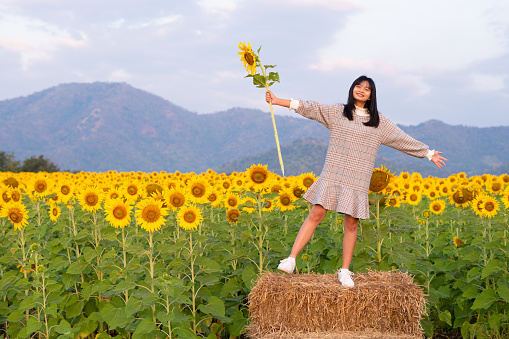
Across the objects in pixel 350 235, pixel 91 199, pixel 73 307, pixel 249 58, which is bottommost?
pixel 73 307

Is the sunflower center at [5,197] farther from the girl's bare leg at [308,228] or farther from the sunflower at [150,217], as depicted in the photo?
the girl's bare leg at [308,228]

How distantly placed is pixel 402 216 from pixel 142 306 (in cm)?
340

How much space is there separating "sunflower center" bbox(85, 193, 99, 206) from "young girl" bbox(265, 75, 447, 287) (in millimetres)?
2779

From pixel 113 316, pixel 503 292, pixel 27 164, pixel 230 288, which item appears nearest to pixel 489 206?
pixel 503 292

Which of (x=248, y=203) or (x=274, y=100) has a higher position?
(x=274, y=100)

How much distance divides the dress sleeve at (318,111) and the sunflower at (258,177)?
0.94 metres

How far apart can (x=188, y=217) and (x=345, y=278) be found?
2.04 m

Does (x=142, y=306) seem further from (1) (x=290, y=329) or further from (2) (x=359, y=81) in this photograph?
(2) (x=359, y=81)

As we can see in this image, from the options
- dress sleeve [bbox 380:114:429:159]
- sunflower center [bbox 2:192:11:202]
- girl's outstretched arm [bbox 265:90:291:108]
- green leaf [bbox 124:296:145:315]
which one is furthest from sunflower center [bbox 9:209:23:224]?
dress sleeve [bbox 380:114:429:159]

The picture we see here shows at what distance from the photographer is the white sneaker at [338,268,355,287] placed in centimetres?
565

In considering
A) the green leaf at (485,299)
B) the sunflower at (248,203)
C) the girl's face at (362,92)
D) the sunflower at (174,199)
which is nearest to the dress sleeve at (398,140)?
the girl's face at (362,92)

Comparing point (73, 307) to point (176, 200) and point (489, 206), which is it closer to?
point (176, 200)

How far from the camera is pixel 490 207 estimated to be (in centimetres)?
807

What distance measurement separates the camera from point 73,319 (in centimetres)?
679
